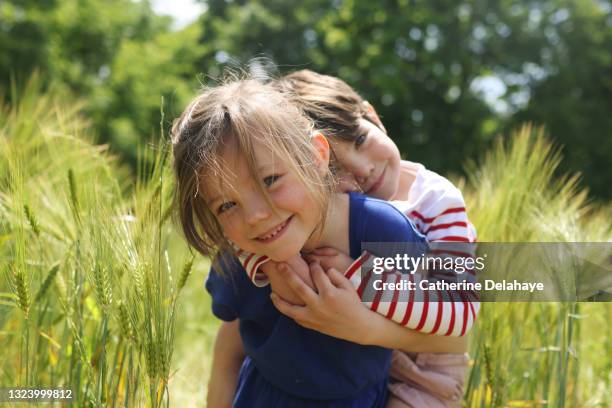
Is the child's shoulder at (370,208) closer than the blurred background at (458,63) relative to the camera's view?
Yes

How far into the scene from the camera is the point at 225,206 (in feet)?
4.20

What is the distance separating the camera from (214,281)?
60.2 inches

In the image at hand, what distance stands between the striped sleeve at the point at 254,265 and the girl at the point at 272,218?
0.04 meters

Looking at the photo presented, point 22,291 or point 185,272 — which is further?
point 185,272

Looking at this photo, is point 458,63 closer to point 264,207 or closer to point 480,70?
point 480,70

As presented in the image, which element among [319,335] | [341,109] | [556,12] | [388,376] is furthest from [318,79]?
[556,12]

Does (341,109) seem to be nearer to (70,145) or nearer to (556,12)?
(70,145)

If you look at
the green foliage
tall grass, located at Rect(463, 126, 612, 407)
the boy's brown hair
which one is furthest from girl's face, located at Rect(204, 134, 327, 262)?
the green foliage

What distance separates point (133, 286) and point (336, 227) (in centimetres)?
44

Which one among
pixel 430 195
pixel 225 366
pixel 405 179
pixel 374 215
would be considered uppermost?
pixel 405 179

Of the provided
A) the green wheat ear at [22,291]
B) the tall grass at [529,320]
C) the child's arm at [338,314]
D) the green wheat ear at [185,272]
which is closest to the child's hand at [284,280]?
the child's arm at [338,314]

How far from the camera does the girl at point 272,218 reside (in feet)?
4.08

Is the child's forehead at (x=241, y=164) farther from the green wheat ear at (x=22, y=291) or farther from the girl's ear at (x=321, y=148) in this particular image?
the green wheat ear at (x=22, y=291)

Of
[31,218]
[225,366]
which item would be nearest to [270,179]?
[225,366]
